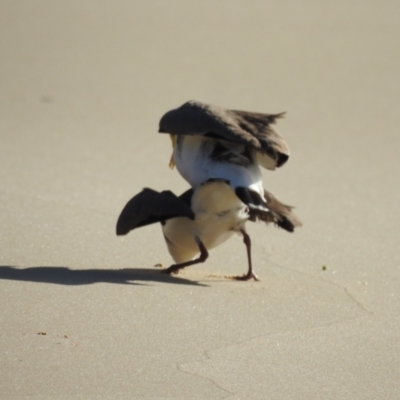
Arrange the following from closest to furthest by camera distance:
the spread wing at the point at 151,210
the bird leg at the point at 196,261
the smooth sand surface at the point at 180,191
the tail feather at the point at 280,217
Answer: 1. the smooth sand surface at the point at 180,191
2. the spread wing at the point at 151,210
3. the tail feather at the point at 280,217
4. the bird leg at the point at 196,261

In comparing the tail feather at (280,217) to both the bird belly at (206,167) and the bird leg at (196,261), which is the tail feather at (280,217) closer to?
the bird belly at (206,167)

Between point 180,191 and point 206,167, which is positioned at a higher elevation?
point 180,191

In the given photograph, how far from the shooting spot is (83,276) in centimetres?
602

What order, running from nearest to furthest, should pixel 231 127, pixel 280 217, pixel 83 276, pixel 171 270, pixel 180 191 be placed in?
pixel 231 127, pixel 83 276, pixel 280 217, pixel 171 270, pixel 180 191

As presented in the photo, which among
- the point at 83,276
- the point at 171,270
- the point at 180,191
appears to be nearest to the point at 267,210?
the point at 171,270

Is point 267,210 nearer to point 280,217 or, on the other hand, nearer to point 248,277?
point 280,217

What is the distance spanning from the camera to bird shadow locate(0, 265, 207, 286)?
230 inches

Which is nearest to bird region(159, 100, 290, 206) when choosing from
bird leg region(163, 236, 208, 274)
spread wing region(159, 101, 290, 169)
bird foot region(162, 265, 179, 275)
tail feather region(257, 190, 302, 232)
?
spread wing region(159, 101, 290, 169)

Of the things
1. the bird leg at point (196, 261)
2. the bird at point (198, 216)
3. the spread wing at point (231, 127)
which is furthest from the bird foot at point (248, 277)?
the spread wing at point (231, 127)

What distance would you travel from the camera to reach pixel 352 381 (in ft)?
15.4

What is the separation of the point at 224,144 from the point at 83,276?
1.15m

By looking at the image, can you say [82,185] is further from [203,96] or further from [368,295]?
[203,96]

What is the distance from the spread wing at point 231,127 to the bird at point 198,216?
0.94 feet

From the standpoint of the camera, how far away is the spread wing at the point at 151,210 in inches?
236
